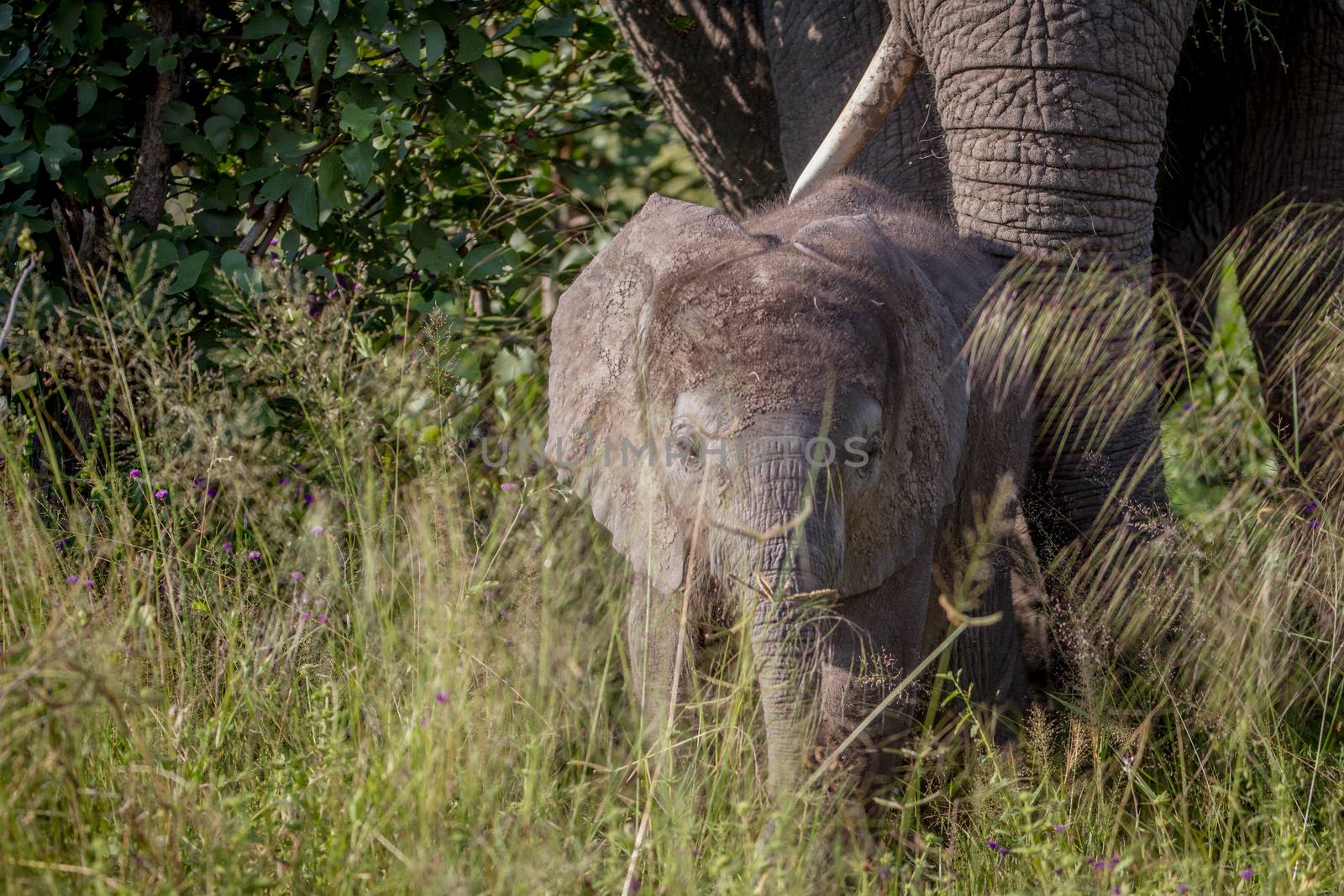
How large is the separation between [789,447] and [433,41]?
207cm

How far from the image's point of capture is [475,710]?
124 inches

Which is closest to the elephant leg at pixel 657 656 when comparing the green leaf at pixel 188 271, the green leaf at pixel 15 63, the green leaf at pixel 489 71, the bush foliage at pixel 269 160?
the bush foliage at pixel 269 160

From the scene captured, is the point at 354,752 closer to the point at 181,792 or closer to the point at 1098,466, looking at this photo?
the point at 181,792

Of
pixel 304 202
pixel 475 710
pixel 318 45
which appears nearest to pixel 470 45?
pixel 318 45

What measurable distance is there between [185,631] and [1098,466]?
239 cm

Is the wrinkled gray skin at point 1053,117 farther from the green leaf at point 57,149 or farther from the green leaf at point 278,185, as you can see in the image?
the green leaf at point 57,149

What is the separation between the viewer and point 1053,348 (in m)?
3.84

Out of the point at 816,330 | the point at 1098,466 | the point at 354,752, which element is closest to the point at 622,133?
the point at 1098,466

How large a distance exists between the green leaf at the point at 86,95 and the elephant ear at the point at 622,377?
163cm

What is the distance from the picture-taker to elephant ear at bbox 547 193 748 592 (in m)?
3.44

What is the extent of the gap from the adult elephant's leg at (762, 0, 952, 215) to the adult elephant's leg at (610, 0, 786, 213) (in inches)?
26.6

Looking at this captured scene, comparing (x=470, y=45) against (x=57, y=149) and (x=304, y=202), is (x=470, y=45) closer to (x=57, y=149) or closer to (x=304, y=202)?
(x=304, y=202)

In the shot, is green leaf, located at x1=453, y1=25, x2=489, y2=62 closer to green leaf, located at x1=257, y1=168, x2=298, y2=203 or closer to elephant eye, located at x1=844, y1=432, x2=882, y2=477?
green leaf, located at x1=257, y1=168, x2=298, y2=203

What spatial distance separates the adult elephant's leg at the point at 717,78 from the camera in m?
6.03
